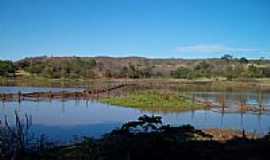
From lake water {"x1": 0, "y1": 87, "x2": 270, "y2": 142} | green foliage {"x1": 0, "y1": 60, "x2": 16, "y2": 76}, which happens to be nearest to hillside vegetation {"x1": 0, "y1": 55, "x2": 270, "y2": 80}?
green foliage {"x1": 0, "y1": 60, "x2": 16, "y2": 76}

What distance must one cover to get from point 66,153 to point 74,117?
18.2 m

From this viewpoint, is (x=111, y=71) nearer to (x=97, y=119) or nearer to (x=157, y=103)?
(x=157, y=103)

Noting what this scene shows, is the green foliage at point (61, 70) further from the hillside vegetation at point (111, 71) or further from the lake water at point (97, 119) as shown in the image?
the lake water at point (97, 119)

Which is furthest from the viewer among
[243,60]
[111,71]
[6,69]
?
[243,60]

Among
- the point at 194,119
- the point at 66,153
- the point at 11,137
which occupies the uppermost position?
the point at 11,137

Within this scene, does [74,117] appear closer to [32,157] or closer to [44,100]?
[44,100]

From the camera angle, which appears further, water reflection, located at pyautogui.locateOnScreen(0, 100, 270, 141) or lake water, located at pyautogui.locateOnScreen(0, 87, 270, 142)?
water reflection, located at pyautogui.locateOnScreen(0, 100, 270, 141)

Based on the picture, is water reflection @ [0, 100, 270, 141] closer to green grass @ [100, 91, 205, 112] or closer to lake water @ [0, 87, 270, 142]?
lake water @ [0, 87, 270, 142]

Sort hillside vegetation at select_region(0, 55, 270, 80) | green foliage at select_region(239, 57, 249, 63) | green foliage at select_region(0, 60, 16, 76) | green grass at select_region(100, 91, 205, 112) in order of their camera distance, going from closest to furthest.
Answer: green grass at select_region(100, 91, 205, 112), green foliage at select_region(0, 60, 16, 76), hillside vegetation at select_region(0, 55, 270, 80), green foliage at select_region(239, 57, 249, 63)

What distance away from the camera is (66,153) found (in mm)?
8141

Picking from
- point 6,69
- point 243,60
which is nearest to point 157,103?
point 6,69

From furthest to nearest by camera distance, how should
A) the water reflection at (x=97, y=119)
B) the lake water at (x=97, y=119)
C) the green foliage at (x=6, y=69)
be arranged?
the green foliage at (x=6, y=69), the water reflection at (x=97, y=119), the lake water at (x=97, y=119)

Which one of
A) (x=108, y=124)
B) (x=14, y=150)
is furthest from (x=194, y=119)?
(x=14, y=150)

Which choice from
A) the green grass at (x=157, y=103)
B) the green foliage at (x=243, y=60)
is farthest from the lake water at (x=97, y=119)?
the green foliage at (x=243, y=60)
